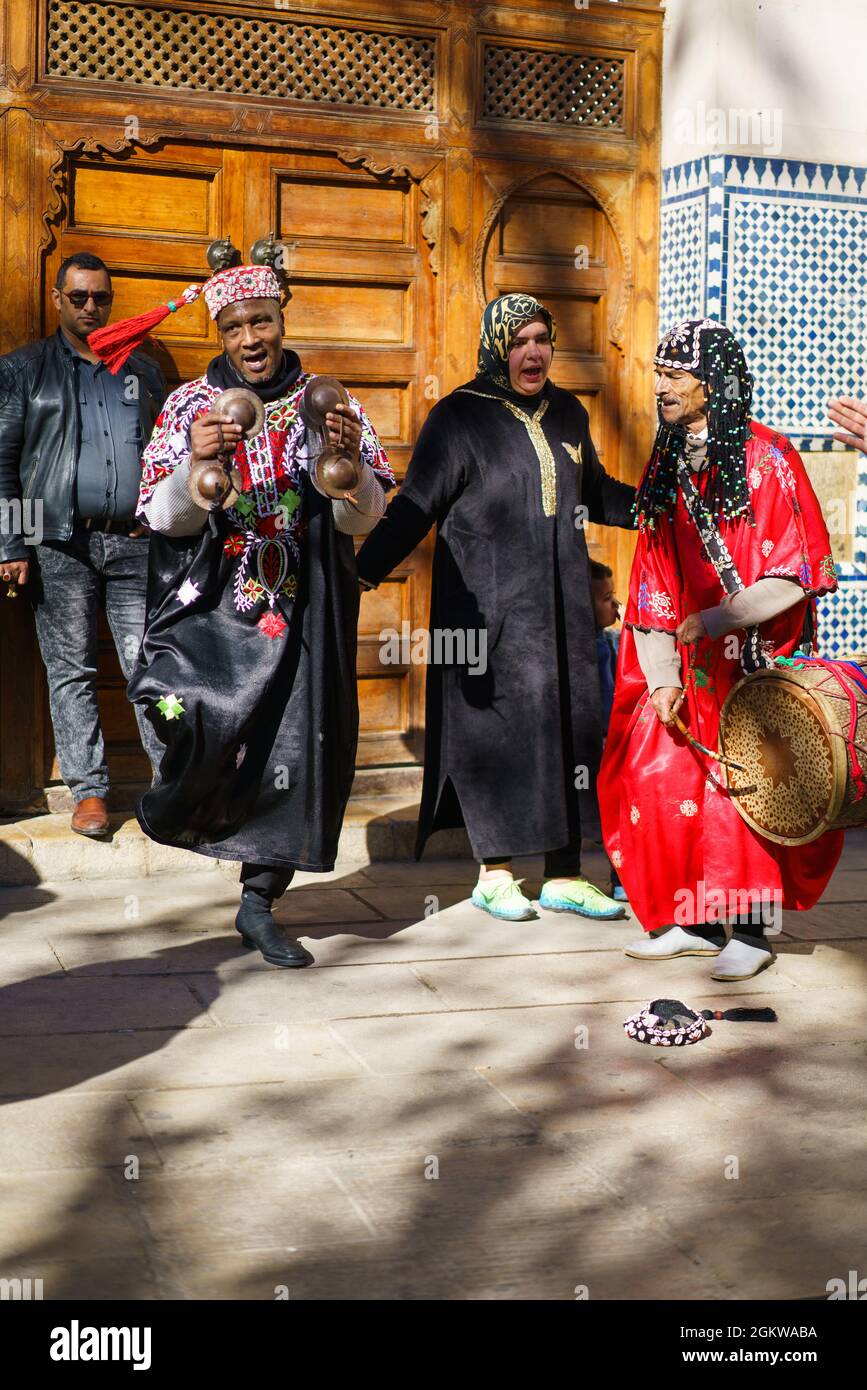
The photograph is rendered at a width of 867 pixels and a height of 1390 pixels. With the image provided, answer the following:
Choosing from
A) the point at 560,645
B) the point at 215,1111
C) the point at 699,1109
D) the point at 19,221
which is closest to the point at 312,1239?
the point at 215,1111

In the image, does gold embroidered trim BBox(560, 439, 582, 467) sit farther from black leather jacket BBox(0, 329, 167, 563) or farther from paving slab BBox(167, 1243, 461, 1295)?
paving slab BBox(167, 1243, 461, 1295)

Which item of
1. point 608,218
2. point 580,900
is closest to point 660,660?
point 580,900

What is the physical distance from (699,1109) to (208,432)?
2.10 meters

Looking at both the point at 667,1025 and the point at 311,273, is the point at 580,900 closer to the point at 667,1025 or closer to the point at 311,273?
the point at 667,1025

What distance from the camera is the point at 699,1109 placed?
407 cm

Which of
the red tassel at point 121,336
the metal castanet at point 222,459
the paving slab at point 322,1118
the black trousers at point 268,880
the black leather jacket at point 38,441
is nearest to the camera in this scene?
the paving slab at point 322,1118

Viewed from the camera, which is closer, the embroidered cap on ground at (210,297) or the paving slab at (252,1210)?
the paving slab at (252,1210)

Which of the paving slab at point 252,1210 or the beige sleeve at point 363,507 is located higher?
the beige sleeve at point 363,507

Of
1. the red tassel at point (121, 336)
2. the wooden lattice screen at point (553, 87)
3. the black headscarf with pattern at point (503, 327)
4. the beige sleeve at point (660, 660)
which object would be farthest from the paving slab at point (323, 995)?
the wooden lattice screen at point (553, 87)

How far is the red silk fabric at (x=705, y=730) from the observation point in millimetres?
5055

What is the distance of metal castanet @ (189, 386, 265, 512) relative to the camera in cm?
470

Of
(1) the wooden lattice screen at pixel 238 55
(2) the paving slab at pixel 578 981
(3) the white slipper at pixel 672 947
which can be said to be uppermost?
(1) the wooden lattice screen at pixel 238 55

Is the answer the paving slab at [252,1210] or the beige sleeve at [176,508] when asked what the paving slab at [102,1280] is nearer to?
the paving slab at [252,1210]

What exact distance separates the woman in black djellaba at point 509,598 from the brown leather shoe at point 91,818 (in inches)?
46.4
